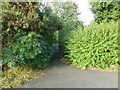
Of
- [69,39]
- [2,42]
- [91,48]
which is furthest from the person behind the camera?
[69,39]

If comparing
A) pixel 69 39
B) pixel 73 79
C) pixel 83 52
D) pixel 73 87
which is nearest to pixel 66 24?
pixel 69 39

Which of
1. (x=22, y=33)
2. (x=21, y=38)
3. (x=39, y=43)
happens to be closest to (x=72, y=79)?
(x=39, y=43)

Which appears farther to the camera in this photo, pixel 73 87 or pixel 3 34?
pixel 3 34

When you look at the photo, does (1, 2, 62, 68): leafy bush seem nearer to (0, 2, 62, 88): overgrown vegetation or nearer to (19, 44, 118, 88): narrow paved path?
(0, 2, 62, 88): overgrown vegetation

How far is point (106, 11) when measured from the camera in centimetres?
1171

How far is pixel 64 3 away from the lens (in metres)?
16.7

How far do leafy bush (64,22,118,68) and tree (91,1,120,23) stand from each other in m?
2.94

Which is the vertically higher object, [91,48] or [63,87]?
[91,48]

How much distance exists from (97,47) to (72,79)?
74.4 inches

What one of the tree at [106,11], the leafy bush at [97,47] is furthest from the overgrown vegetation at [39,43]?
the tree at [106,11]

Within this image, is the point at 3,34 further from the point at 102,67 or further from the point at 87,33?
the point at 102,67

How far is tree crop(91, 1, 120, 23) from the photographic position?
1152 cm

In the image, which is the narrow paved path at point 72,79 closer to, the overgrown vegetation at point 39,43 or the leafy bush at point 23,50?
the overgrown vegetation at point 39,43

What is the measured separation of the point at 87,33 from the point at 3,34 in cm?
322
